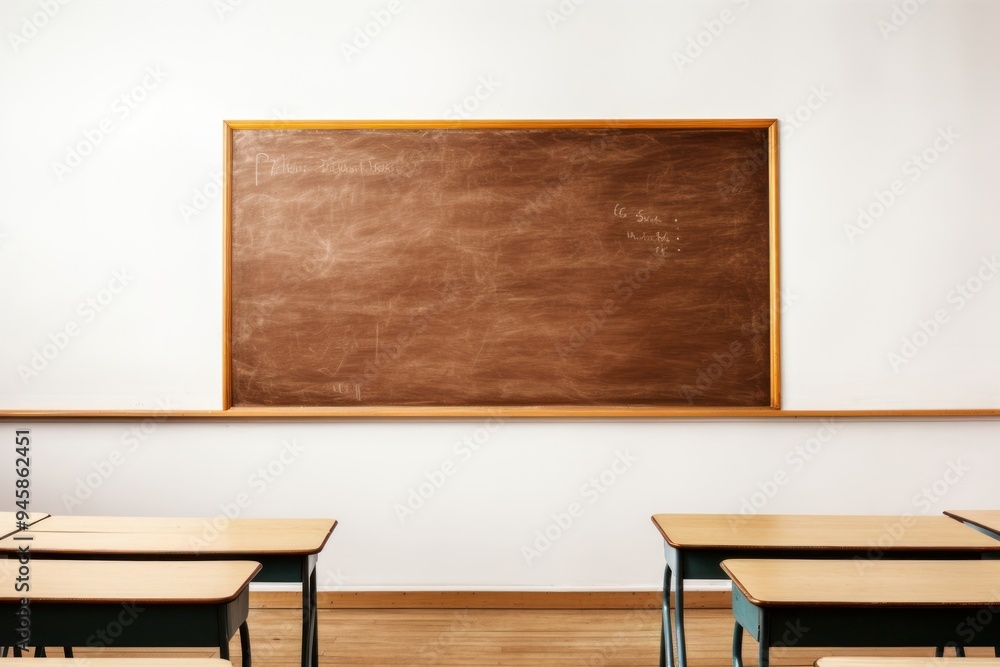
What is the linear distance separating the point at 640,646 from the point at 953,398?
1.84 metres

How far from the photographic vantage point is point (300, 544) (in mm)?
1779

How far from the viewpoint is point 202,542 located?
5.86 ft

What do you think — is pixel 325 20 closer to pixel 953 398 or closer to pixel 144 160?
pixel 144 160

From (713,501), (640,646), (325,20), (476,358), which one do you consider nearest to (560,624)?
(640,646)

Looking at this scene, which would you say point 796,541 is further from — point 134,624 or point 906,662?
point 134,624

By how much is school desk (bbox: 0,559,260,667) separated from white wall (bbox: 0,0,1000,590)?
1386mm

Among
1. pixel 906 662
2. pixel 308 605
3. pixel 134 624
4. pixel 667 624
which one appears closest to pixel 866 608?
pixel 906 662

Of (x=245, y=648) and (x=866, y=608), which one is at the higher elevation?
(x=866, y=608)

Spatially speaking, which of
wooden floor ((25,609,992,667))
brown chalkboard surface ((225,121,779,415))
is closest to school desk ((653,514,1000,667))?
wooden floor ((25,609,992,667))

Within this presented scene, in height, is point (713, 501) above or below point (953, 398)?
below

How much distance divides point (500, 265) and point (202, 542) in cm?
165

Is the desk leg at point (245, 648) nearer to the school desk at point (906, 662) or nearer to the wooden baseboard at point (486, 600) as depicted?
the wooden baseboard at point (486, 600)

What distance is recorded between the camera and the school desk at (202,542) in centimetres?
172

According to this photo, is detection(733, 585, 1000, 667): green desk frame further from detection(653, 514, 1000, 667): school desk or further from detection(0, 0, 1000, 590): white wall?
detection(0, 0, 1000, 590): white wall
